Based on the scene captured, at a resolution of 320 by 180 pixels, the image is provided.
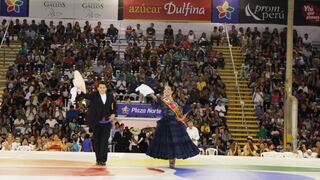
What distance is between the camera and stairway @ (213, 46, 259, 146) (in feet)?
66.6

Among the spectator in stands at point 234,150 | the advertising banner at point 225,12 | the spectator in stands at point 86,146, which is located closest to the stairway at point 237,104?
the advertising banner at point 225,12

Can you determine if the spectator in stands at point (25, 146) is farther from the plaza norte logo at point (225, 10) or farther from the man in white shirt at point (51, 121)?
the plaza norte logo at point (225, 10)

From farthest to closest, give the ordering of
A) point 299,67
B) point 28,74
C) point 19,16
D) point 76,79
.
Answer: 1. point 19,16
2. point 299,67
3. point 28,74
4. point 76,79

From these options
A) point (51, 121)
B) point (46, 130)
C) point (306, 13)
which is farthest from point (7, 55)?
point (306, 13)

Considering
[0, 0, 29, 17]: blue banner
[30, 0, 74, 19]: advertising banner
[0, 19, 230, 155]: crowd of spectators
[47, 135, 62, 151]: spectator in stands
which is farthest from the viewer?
[30, 0, 74, 19]: advertising banner

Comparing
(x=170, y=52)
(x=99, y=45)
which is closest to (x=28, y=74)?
(x=99, y=45)

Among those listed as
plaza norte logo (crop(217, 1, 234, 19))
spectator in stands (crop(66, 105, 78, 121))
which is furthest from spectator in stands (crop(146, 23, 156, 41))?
spectator in stands (crop(66, 105, 78, 121))

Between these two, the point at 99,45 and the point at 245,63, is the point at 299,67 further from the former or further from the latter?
the point at 99,45

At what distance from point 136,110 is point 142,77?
2688 millimetres

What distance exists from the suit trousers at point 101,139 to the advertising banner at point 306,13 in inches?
711

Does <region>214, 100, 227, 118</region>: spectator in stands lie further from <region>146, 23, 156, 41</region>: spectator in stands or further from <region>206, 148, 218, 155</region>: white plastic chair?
<region>146, 23, 156, 41</region>: spectator in stands

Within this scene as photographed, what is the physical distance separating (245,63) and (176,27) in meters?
4.46

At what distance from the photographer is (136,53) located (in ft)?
77.6

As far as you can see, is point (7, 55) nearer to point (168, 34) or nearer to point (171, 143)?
point (168, 34)
